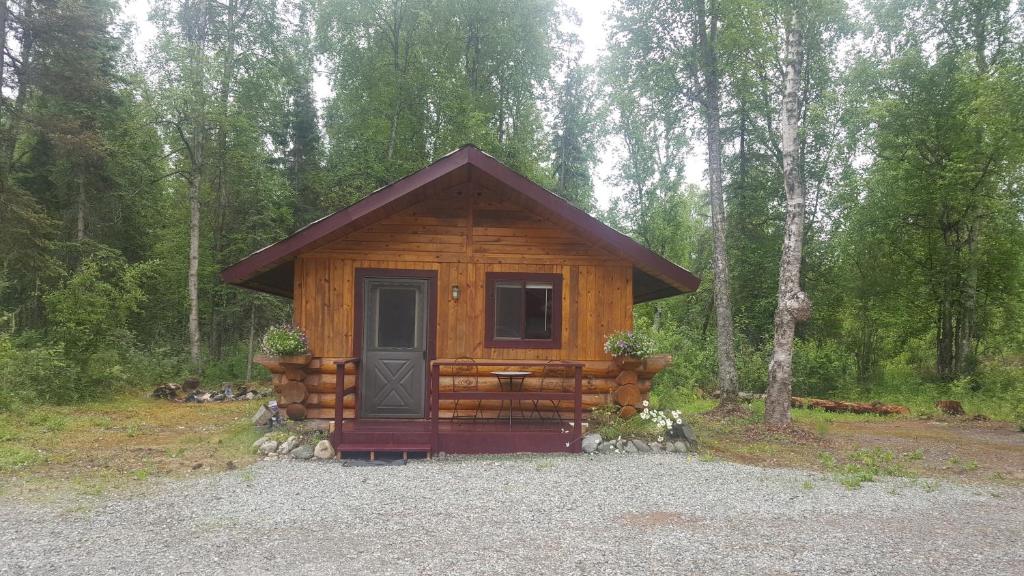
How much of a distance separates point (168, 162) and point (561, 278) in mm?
20323

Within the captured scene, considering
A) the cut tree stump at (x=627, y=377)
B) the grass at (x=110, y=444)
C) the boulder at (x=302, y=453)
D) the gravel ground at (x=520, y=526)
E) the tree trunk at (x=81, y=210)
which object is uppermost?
the tree trunk at (x=81, y=210)

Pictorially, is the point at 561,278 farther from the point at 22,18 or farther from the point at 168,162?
the point at 168,162

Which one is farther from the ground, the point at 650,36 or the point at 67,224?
the point at 650,36

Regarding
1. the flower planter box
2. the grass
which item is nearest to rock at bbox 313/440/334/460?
the grass

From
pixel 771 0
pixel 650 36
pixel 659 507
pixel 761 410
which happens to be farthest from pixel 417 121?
pixel 659 507

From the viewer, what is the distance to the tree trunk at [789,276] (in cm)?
1001

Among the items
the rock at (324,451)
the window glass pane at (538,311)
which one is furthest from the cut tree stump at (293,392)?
the window glass pane at (538,311)

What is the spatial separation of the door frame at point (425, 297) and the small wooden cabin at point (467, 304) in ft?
0.05

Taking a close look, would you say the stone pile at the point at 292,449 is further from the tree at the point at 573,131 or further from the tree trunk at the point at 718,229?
the tree at the point at 573,131

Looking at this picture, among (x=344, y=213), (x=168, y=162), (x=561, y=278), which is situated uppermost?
(x=168, y=162)

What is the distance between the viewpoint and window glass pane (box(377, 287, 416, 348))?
344 inches

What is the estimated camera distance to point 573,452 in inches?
309

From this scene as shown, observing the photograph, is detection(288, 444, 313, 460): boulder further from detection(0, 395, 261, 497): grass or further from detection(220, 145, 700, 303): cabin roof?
detection(220, 145, 700, 303): cabin roof

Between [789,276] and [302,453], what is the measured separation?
859cm
